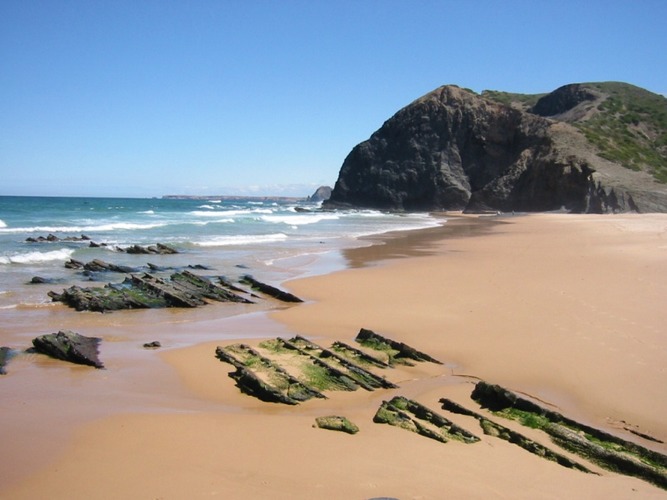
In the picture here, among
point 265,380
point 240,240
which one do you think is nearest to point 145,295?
point 265,380

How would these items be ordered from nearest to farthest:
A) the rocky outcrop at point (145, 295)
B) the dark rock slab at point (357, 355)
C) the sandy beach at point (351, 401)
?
the sandy beach at point (351, 401) → the dark rock slab at point (357, 355) → the rocky outcrop at point (145, 295)

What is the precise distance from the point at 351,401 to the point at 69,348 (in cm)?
487

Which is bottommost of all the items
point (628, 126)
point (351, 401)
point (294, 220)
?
point (351, 401)

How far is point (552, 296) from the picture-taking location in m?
13.3

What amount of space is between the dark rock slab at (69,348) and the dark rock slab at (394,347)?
14.7 ft

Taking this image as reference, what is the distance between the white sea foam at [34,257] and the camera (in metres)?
21.1

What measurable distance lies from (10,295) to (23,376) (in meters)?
7.48

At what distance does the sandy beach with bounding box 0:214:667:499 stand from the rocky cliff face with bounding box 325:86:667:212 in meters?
46.8

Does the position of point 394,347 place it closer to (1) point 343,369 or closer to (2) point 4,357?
(1) point 343,369

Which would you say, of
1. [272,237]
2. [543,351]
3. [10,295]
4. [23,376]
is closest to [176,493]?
[23,376]

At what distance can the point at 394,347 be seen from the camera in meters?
9.22

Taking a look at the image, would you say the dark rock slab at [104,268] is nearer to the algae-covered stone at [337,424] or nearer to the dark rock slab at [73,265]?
the dark rock slab at [73,265]

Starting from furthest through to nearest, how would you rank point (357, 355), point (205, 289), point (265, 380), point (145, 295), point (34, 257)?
point (34, 257) → point (205, 289) → point (145, 295) → point (357, 355) → point (265, 380)

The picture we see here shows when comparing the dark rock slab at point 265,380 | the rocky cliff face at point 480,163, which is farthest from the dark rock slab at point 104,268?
the rocky cliff face at point 480,163
